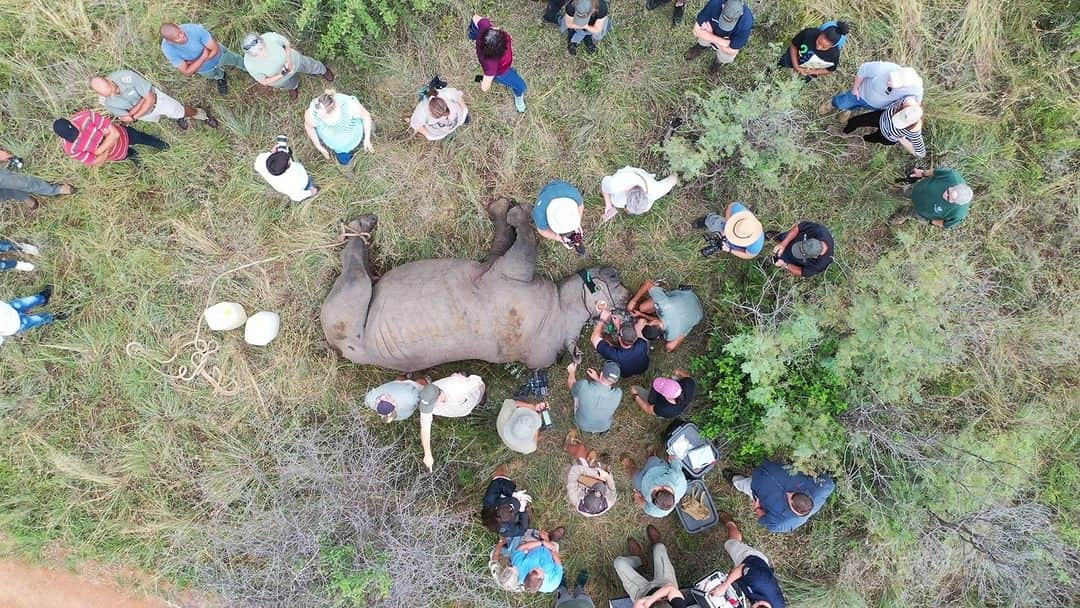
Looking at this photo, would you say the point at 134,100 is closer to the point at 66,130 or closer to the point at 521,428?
the point at 66,130

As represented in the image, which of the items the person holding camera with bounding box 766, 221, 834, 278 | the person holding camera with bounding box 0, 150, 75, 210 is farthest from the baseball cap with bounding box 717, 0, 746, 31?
the person holding camera with bounding box 0, 150, 75, 210

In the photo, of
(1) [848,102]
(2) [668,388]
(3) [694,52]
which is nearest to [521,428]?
(2) [668,388]

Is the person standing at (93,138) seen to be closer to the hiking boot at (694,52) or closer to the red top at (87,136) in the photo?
the red top at (87,136)

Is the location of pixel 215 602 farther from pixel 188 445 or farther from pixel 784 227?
pixel 784 227

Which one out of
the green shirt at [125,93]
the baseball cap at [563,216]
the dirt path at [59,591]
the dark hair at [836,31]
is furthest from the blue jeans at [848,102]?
the dirt path at [59,591]

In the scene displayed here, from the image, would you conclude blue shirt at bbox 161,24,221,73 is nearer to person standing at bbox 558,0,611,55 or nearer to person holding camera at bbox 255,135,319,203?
person holding camera at bbox 255,135,319,203

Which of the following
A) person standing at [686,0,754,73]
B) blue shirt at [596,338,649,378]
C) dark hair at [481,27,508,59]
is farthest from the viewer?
blue shirt at [596,338,649,378]
